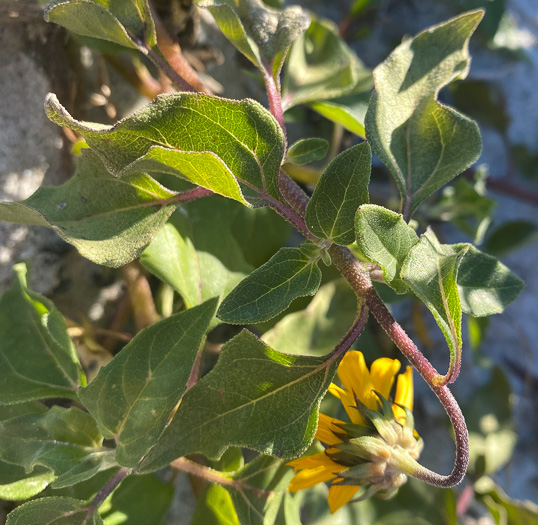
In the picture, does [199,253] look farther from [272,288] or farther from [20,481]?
[20,481]

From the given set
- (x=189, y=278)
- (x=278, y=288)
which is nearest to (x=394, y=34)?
(x=189, y=278)

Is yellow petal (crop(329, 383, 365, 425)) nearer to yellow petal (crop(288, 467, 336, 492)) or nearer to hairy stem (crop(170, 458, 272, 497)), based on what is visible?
yellow petal (crop(288, 467, 336, 492))

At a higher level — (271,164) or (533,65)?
(271,164)

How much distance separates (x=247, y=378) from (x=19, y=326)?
437 mm

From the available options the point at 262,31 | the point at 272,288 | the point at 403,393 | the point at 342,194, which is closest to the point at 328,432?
the point at 403,393

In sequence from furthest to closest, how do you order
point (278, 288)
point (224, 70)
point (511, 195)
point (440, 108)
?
point (511, 195) → point (224, 70) → point (440, 108) → point (278, 288)

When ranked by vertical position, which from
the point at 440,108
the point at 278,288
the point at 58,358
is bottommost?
the point at 58,358

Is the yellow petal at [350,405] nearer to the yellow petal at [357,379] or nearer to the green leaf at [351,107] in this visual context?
the yellow petal at [357,379]

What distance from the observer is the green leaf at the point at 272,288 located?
0.78 metres

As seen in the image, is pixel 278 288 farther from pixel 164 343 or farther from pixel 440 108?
pixel 440 108

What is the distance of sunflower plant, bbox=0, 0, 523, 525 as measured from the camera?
A: 2.54ft

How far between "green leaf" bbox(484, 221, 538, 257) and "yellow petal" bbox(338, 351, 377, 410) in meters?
0.96

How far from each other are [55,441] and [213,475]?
0.92 ft

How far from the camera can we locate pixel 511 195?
1.90 meters
